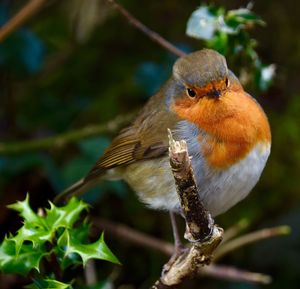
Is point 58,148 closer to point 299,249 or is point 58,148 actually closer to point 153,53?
→ point 153,53

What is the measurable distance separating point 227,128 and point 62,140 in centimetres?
125

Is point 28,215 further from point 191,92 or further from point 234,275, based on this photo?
point 234,275

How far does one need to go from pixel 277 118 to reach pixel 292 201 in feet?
1.67

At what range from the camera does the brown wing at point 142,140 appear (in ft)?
10.9

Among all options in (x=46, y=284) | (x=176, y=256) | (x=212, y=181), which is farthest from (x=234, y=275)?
(x=46, y=284)

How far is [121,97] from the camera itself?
15.3 feet

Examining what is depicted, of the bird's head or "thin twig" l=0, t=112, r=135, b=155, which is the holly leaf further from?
"thin twig" l=0, t=112, r=135, b=155

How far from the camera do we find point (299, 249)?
4.27 metres

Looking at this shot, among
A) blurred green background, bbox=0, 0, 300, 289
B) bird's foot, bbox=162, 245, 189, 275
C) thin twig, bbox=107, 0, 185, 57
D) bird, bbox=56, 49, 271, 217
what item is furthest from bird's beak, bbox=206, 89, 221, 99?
blurred green background, bbox=0, 0, 300, 289

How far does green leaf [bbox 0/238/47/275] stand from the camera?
259cm

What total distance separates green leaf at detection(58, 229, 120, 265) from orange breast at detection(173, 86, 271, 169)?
2.26ft

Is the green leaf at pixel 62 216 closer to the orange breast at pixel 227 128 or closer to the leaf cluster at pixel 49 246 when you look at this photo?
the leaf cluster at pixel 49 246

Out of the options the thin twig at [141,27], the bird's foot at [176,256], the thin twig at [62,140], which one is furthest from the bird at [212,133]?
the thin twig at [62,140]

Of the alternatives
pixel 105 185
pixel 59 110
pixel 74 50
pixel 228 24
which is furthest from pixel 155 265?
pixel 228 24
